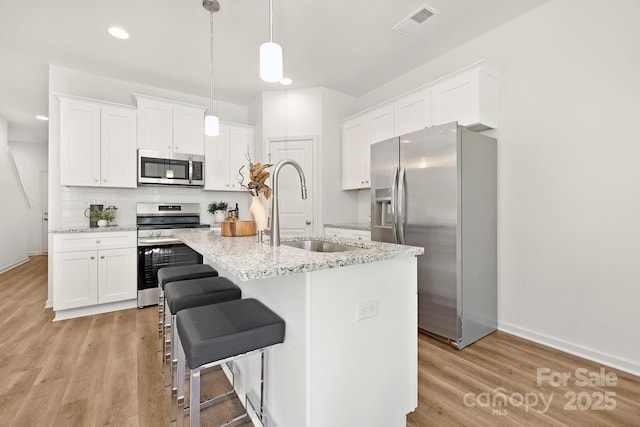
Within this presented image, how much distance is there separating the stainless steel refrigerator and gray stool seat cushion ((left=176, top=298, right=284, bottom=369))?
171cm

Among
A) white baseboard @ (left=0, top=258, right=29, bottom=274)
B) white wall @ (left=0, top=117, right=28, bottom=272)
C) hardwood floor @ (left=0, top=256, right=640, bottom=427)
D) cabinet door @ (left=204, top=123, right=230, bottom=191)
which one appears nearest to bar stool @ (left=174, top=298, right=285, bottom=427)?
hardwood floor @ (left=0, top=256, right=640, bottom=427)

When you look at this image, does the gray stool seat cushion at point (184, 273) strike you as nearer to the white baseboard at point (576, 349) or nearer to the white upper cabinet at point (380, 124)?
the white upper cabinet at point (380, 124)

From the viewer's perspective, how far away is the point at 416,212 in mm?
2734

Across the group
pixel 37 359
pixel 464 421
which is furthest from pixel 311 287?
pixel 37 359

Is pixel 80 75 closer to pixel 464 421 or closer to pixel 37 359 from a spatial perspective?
pixel 37 359

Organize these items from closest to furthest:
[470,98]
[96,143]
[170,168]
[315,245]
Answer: [315,245] → [470,98] → [96,143] → [170,168]

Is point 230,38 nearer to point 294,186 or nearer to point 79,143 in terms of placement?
point 294,186

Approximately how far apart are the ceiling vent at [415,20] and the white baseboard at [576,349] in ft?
9.50

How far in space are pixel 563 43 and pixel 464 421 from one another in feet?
9.49

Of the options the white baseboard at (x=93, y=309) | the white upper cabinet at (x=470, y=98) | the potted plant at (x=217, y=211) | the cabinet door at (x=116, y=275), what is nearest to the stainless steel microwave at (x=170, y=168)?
the potted plant at (x=217, y=211)

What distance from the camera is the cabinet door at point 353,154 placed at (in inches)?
156

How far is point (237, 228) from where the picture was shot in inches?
80.5

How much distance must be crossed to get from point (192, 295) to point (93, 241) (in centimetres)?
236

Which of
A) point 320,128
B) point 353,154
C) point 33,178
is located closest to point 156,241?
point 320,128
